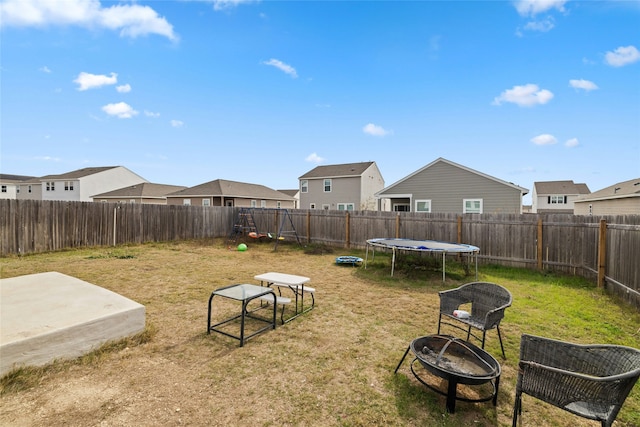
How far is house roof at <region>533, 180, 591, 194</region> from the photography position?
34156mm

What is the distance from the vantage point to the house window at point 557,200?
3422 centimetres

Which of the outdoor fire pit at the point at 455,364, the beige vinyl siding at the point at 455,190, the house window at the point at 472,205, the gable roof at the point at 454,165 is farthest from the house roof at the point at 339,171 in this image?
the outdoor fire pit at the point at 455,364

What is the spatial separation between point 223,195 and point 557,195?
39797 millimetres

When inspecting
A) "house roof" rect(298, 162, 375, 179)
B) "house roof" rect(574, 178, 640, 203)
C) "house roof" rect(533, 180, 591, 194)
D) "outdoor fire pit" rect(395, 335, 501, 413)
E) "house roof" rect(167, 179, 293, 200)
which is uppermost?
"house roof" rect(298, 162, 375, 179)

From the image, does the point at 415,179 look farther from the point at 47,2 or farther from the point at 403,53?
the point at 47,2

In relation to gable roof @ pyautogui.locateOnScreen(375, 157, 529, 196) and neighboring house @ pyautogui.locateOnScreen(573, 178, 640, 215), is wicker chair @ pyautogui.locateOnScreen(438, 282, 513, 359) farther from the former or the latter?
neighboring house @ pyautogui.locateOnScreen(573, 178, 640, 215)

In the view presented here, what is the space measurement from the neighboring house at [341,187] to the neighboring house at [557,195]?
23.5m

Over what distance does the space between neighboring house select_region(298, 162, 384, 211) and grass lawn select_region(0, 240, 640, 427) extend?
18879 millimetres

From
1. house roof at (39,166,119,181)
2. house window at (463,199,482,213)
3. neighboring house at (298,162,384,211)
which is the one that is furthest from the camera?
house roof at (39,166,119,181)


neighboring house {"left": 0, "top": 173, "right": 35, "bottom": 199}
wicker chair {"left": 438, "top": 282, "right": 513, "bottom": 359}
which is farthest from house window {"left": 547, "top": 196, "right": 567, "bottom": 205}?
neighboring house {"left": 0, "top": 173, "right": 35, "bottom": 199}

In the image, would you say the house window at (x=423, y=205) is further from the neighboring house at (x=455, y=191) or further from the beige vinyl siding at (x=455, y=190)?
the beige vinyl siding at (x=455, y=190)

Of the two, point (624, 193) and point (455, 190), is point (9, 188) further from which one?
point (624, 193)

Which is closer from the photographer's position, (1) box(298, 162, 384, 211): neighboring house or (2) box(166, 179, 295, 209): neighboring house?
(1) box(298, 162, 384, 211): neighboring house

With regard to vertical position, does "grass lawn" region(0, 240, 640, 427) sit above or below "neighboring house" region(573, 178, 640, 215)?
below
